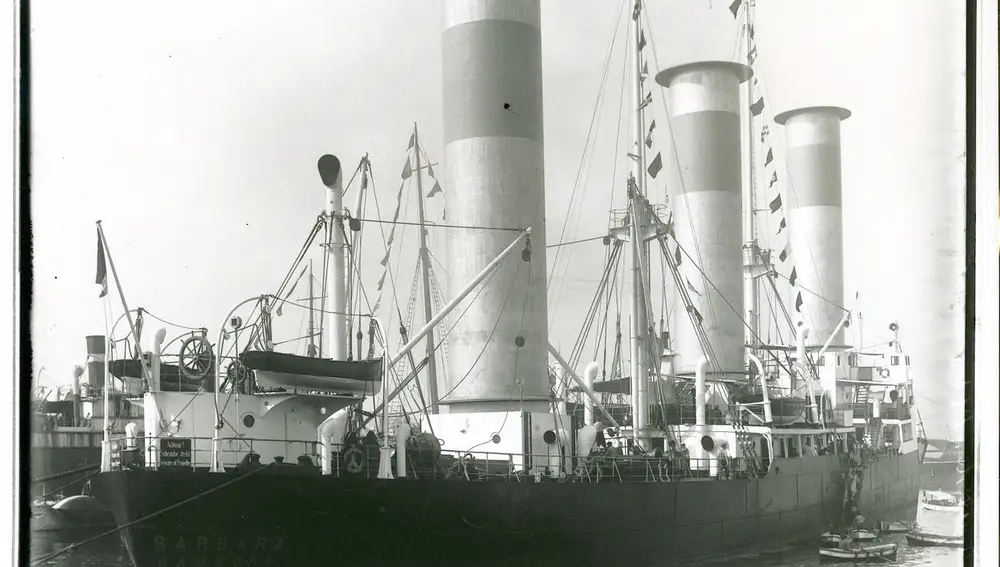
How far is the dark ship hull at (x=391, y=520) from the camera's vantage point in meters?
18.8

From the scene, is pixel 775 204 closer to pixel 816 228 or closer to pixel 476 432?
pixel 816 228

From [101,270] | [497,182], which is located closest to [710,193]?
[497,182]

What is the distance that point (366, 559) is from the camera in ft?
63.2

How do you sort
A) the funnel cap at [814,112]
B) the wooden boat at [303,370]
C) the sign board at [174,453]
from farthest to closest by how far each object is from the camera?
1. the funnel cap at [814,112]
2. the sign board at [174,453]
3. the wooden boat at [303,370]

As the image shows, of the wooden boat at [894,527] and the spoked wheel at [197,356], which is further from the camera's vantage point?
the wooden boat at [894,527]

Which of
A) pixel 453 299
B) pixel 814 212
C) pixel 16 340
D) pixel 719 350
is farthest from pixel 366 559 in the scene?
pixel 814 212

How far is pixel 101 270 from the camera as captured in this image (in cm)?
1862

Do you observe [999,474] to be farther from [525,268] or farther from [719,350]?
[719,350]

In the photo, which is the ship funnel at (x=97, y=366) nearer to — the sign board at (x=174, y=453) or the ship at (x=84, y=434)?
the ship at (x=84, y=434)

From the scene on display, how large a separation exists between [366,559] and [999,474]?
1129 cm

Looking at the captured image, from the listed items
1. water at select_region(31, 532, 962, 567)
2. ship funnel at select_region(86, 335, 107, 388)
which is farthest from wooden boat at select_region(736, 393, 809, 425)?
ship funnel at select_region(86, 335, 107, 388)

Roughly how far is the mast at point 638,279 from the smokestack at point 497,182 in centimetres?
321

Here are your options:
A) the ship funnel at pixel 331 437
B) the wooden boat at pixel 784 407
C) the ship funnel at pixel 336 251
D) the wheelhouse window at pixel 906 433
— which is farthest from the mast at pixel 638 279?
the wheelhouse window at pixel 906 433

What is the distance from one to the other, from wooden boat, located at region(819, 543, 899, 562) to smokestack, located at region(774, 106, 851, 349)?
13316 mm
